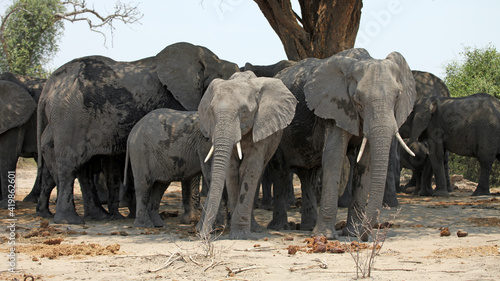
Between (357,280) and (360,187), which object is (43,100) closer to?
(360,187)

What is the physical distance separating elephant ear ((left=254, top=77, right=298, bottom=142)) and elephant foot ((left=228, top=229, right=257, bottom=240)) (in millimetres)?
1070

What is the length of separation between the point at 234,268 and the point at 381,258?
57.6 inches

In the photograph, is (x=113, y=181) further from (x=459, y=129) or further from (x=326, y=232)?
(x=459, y=129)

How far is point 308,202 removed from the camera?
9172 millimetres

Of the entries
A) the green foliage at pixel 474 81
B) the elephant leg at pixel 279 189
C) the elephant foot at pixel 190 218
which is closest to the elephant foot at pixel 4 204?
the elephant foot at pixel 190 218

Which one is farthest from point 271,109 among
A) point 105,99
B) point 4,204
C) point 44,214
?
point 4,204

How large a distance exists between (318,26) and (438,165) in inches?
158

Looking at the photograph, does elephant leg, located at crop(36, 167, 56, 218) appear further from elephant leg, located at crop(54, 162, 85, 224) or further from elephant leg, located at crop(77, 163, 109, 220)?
elephant leg, located at crop(54, 162, 85, 224)

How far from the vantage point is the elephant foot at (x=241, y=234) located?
25.1ft

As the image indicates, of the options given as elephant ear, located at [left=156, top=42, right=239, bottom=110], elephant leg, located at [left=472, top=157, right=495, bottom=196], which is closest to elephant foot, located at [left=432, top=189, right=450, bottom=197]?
elephant leg, located at [left=472, top=157, right=495, bottom=196]

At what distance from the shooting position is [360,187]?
314 inches

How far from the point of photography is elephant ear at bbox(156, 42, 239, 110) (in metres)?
10.3

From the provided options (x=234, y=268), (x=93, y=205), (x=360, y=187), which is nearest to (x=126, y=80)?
(x=93, y=205)

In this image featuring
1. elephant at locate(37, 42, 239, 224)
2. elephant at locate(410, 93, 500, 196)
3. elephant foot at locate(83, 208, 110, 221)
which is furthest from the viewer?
elephant at locate(410, 93, 500, 196)
